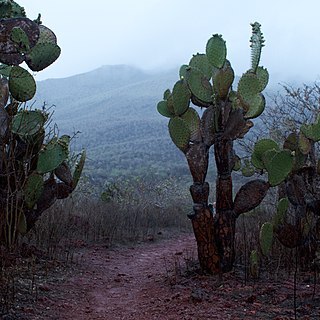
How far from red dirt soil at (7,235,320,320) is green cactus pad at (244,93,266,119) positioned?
1577mm

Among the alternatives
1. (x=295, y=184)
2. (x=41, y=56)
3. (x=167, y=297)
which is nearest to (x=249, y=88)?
(x=295, y=184)

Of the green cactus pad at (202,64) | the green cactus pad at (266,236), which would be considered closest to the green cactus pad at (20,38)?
the green cactus pad at (202,64)

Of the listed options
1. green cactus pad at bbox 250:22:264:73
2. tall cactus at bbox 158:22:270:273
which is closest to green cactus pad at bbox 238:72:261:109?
tall cactus at bbox 158:22:270:273

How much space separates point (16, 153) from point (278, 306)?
10.1 feet

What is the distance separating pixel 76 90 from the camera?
7806cm

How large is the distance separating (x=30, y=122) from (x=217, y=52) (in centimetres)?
199

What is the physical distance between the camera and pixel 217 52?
5445 mm

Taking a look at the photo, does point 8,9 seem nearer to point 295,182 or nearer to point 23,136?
point 23,136

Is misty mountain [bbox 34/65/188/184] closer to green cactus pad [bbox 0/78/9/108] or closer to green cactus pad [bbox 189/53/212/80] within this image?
green cactus pad [bbox 0/78/9/108]

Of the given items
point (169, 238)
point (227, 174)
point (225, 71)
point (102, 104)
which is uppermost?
point (102, 104)

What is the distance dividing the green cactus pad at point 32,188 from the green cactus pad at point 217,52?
222 centimetres

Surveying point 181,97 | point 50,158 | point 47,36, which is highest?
point 47,36

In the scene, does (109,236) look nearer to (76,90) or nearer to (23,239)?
(23,239)

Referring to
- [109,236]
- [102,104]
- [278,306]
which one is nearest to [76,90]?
[102,104]
